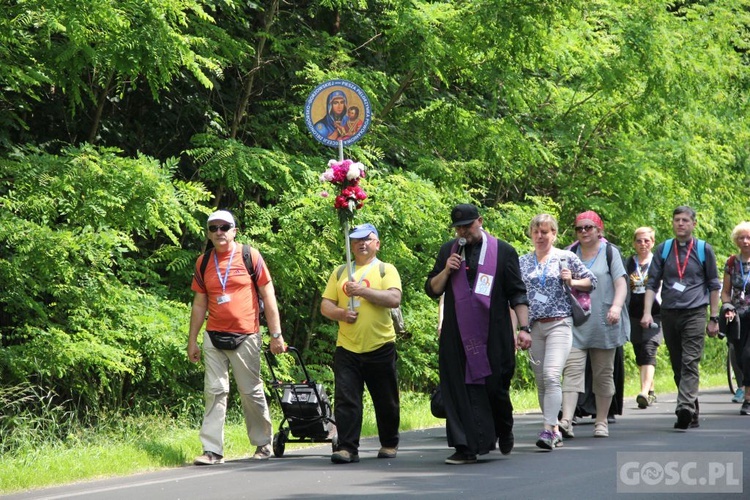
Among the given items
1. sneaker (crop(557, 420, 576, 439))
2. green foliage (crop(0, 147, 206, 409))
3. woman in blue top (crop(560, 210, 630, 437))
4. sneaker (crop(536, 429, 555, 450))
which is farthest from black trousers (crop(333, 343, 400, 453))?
green foliage (crop(0, 147, 206, 409))

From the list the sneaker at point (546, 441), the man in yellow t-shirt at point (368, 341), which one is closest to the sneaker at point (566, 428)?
the sneaker at point (546, 441)

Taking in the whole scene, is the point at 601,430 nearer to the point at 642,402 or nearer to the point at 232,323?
the point at 642,402

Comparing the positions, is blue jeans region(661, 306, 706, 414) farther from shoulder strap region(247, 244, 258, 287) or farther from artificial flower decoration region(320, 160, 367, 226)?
shoulder strap region(247, 244, 258, 287)

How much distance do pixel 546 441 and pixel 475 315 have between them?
129cm

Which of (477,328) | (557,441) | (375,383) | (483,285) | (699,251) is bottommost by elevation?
(557,441)

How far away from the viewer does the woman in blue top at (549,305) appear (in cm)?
1047

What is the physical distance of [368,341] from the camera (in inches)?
398

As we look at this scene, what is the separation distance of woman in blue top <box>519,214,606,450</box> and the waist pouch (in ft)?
8.61

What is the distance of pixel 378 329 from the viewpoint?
10133 mm

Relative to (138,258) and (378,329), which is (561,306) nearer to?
(378,329)

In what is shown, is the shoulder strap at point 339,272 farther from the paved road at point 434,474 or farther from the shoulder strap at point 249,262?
the paved road at point 434,474

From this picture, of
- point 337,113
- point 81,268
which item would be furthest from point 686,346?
point 81,268

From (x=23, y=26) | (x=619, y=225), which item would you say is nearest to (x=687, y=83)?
(x=619, y=225)

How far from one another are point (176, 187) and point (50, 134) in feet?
7.73
